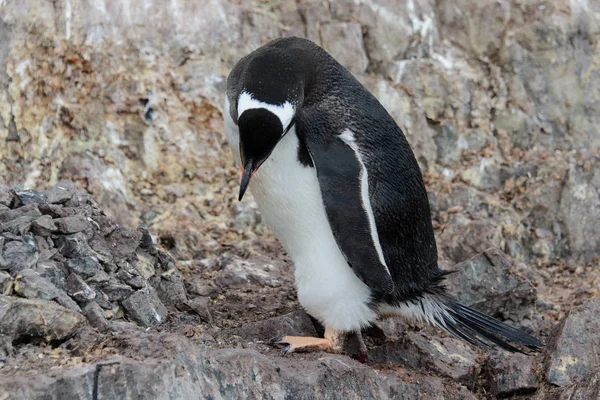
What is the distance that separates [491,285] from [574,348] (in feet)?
2.23

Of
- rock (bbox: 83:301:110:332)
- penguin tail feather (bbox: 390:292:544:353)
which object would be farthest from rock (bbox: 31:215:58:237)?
penguin tail feather (bbox: 390:292:544:353)

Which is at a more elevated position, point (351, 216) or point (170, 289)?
point (351, 216)

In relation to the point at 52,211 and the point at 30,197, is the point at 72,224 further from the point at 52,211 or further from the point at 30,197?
the point at 30,197

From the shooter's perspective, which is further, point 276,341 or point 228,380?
point 276,341

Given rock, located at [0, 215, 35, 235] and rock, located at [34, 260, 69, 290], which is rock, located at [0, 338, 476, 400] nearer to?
rock, located at [34, 260, 69, 290]

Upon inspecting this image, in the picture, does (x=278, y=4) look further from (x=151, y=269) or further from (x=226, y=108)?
(x=151, y=269)

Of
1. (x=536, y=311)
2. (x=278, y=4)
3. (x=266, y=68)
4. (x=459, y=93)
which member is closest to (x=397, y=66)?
(x=459, y=93)

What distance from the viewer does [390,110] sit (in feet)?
17.7

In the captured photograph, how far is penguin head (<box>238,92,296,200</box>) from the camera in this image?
308cm

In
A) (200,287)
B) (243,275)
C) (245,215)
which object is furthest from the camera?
(245,215)

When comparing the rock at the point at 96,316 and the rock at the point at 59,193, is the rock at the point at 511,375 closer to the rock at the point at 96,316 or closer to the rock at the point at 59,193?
the rock at the point at 96,316

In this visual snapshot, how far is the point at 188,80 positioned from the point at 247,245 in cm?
108

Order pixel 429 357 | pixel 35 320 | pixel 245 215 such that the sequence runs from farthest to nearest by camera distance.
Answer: pixel 245 215 → pixel 429 357 → pixel 35 320

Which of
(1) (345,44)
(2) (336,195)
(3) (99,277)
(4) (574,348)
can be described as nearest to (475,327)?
(4) (574,348)
